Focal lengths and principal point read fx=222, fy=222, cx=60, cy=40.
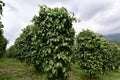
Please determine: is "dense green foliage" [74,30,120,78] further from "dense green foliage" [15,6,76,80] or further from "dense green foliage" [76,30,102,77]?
"dense green foliage" [15,6,76,80]

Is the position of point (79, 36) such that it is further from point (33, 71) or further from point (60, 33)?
point (60, 33)

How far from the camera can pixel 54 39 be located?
16719 millimetres

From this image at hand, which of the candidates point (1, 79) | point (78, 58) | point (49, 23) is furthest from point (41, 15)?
point (78, 58)

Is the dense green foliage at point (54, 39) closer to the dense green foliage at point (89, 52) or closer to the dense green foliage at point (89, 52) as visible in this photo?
the dense green foliage at point (89, 52)

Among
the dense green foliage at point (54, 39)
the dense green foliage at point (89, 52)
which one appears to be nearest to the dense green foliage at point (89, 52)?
the dense green foliage at point (89, 52)

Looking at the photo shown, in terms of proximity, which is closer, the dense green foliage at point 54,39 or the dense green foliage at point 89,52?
the dense green foliage at point 54,39

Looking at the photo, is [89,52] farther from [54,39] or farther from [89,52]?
[54,39]

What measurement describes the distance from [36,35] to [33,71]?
13734 mm

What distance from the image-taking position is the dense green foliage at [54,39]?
16656 millimetres

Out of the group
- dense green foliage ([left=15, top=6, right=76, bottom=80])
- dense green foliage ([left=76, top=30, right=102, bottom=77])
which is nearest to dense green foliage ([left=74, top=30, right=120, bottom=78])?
dense green foliage ([left=76, top=30, right=102, bottom=77])

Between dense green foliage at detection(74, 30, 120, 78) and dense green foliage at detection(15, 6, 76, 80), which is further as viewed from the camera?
dense green foliage at detection(74, 30, 120, 78)

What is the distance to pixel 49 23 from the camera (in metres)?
17.2

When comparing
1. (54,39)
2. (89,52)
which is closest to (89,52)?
(89,52)

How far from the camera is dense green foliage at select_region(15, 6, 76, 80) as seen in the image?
16.7 metres
